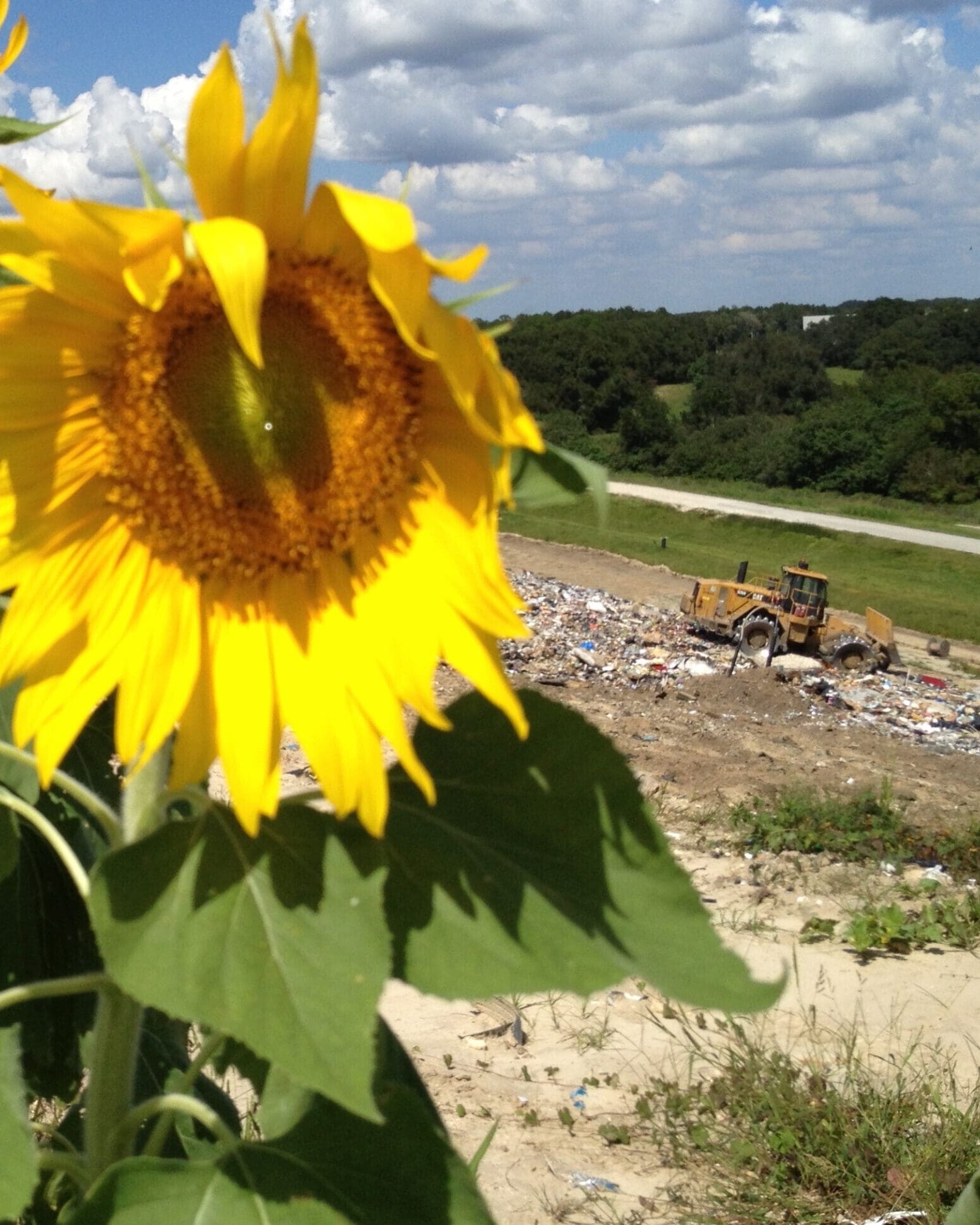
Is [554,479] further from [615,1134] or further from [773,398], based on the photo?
[773,398]

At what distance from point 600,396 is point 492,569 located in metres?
29.6

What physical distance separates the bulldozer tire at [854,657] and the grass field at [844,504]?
56.8 feet

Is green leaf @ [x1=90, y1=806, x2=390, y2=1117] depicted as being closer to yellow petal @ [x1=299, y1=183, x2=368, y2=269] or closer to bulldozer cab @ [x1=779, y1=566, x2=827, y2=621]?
yellow petal @ [x1=299, y1=183, x2=368, y2=269]

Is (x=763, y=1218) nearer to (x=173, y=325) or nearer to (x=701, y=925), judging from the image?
(x=701, y=925)

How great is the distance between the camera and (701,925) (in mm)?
812

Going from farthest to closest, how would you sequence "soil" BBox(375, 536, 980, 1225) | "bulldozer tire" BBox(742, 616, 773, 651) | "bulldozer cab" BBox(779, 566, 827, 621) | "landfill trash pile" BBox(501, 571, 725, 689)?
"bulldozer cab" BBox(779, 566, 827, 621) → "bulldozer tire" BBox(742, 616, 773, 651) → "landfill trash pile" BBox(501, 571, 725, 689) → "soil" BBox(375, 536, 980, 1225)

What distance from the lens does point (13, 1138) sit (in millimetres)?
803

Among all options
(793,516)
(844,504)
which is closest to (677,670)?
(793,516)

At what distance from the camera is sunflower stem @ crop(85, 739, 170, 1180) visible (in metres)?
0.87

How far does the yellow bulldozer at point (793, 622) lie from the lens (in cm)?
1486

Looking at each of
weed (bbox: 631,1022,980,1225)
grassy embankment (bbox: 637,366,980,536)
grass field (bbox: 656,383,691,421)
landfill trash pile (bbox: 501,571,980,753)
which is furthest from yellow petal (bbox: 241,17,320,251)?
grass field (bbox: 656,383,691,421)

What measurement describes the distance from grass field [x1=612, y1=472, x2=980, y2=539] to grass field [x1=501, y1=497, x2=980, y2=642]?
3.99 meters

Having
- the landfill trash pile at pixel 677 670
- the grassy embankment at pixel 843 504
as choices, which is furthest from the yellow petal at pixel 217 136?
the grassy embankment at pixel 843 504

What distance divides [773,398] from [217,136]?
47588 mm
